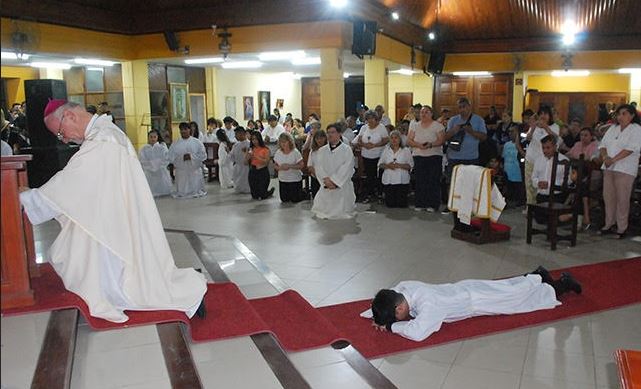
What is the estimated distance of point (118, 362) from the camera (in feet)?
10.8

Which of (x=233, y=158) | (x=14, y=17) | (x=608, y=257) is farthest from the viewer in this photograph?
(x=233, y=158)

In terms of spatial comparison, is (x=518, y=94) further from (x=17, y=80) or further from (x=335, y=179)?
(x=17, y=80)

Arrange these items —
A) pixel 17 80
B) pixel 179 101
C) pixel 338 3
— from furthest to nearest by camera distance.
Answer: pixel 17 80
pixel 179 101
pixel 338 3

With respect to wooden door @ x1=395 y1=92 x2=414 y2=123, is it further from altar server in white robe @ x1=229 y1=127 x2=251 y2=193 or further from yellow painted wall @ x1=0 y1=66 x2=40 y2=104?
yellow painted wall @ x1=0 y1=66 x2=40 y2=104

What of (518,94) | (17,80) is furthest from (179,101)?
(518,94)

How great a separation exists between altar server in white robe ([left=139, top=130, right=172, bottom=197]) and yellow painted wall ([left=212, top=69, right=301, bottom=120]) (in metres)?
5.81

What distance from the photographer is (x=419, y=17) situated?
14445 millimetres

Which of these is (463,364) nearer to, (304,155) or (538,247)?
(538,247)

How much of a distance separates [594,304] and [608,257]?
5.91 ft

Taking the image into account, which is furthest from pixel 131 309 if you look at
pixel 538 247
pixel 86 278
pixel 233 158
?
pixel 233 158

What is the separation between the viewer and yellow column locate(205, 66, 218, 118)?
1641cm

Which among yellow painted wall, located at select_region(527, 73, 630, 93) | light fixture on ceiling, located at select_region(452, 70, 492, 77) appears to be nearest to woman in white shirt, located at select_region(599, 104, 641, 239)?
light fixture on ceiling, located at select_region(452, 70, 492, 77)

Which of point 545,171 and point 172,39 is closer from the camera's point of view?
point 545,171

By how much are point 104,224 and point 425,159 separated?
6.11 metres
